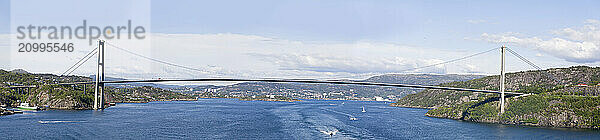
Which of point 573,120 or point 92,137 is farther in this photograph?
point 573,120

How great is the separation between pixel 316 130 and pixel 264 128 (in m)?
5.01

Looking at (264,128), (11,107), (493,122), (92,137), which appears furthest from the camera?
(11,107)

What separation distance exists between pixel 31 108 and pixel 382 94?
142 meters

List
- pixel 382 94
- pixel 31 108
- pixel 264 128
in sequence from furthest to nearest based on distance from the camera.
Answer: pixel 382 94, pixel 31 108, pixel 264 128

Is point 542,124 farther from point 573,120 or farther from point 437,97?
point 437,97

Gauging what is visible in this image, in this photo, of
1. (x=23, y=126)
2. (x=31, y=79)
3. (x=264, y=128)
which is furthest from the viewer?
(x=31, y=79)

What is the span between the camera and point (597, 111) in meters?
47.7

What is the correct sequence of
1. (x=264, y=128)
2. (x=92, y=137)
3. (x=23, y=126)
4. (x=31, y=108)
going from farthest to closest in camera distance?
(x=31, y=108)
(x=264, y=128)
(x=23, y=126)
(x=92, y=137)

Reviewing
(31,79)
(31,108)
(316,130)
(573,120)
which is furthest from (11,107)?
(573,120)

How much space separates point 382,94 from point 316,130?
149780mm

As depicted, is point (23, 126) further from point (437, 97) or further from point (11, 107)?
point (437, 97)

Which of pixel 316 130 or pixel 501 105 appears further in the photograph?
pixel 501 105

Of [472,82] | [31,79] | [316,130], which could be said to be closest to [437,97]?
[472,82]

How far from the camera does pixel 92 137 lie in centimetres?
3694
